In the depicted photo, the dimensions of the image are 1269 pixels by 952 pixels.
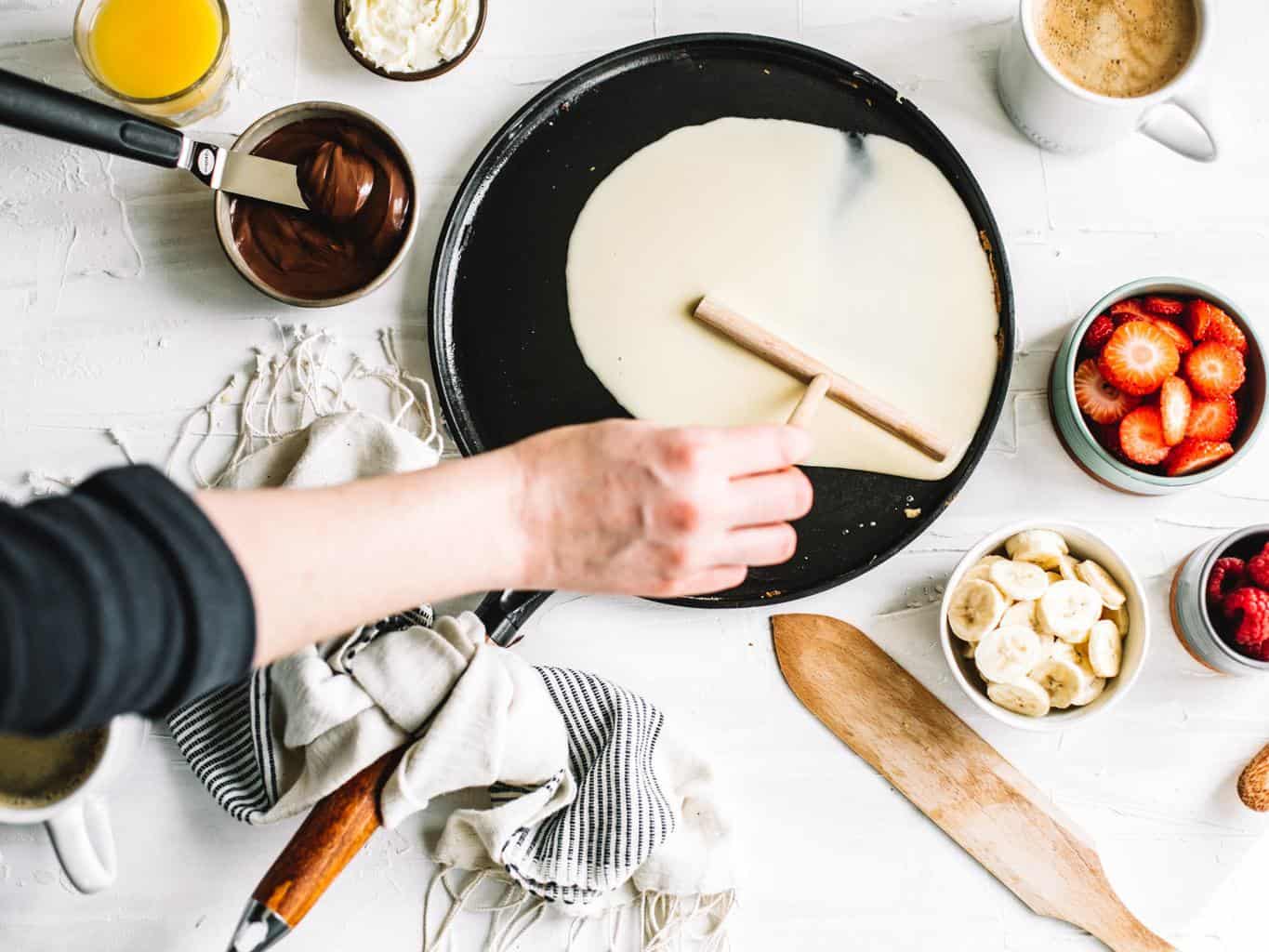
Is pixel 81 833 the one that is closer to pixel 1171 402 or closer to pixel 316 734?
pixel 316 734

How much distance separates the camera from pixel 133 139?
1034mm

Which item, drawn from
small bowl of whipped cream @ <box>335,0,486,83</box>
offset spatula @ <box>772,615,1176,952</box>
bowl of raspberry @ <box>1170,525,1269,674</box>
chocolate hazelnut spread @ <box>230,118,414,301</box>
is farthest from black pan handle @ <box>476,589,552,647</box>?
bowl of raspberry @ <box>1170,525,1269,674</box>

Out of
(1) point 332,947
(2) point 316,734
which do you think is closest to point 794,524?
(2) point 316,734

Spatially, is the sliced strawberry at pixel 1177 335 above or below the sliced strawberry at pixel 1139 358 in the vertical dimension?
above

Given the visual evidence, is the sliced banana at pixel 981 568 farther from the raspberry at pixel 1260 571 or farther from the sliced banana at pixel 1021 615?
the raspberry at pixel 1260 571

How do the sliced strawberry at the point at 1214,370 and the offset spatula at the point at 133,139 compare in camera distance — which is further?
the sliced strawberry at the point at 1214,370

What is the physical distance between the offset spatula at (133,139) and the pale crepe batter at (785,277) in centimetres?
33

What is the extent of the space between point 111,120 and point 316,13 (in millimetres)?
333

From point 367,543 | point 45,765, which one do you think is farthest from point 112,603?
point 45,765

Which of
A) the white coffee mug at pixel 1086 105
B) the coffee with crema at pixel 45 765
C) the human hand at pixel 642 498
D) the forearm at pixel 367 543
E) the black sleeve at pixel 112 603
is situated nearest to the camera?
the black sleeve at pixel 112 603

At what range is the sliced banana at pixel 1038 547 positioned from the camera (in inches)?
43.9

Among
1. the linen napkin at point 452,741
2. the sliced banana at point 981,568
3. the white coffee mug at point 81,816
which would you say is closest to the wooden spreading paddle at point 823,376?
the sliced banana at point 981,568

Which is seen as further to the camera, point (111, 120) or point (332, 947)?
point (332, 947)

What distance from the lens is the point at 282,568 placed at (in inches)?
30.3
